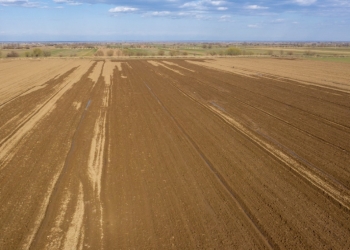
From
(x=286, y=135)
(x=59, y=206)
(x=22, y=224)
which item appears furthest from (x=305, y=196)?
(x=22, y=224)

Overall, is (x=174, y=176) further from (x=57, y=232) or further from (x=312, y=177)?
(x=312, y=177)

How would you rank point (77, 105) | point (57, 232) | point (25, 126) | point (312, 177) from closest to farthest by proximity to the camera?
point (57, 232) → point (312, 177) → point (25, 126) → point (77, 105)

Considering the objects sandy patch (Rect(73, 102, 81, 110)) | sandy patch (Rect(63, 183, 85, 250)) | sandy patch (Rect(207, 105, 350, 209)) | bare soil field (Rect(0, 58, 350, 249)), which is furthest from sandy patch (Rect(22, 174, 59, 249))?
sandy patch (Rect(73, 102, 81, 110))

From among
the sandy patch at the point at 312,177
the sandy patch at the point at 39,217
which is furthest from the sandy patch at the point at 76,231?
the sandy patch at the point at 312,177

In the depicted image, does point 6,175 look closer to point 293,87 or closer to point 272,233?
point 272,233

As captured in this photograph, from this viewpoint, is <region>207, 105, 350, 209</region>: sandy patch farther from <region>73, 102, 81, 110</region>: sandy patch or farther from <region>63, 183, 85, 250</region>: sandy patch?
<region>73, 102, 81, 110</region>: sandy patch

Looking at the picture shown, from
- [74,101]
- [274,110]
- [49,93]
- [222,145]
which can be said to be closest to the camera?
[222,145]

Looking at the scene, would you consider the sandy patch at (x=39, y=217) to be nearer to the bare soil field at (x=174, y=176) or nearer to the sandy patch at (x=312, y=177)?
the bare soil field at (x=174, y=176)

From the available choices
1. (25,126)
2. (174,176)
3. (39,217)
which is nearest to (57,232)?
(39,217)
